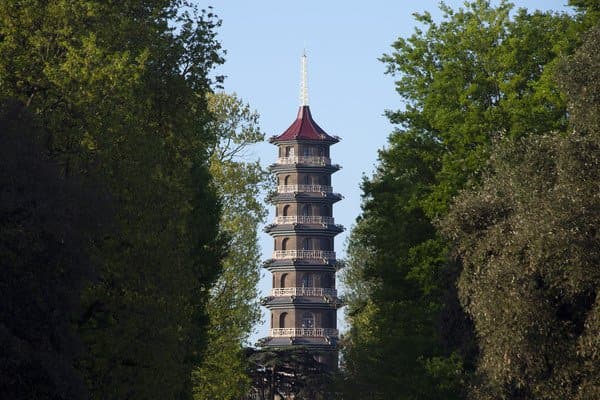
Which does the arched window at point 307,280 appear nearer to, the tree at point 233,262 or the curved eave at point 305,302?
the curved eave at point 305,302

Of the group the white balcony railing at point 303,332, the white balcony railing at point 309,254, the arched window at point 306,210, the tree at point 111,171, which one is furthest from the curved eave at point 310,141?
the tree at point 111,171

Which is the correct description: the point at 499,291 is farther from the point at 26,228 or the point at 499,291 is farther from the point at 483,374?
the point at 26,228

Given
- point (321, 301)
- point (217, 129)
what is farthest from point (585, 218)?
point (321, 301)

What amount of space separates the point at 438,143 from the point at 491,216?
1221 centimetres

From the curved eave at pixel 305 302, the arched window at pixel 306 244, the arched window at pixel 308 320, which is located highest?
the arched window at pixel 306 244

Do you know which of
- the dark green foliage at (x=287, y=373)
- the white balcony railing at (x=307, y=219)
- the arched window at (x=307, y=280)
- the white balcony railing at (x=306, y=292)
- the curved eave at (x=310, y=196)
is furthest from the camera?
the curved eave at (x=310, y=196)

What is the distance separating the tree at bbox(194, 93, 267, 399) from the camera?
61125 millimetres

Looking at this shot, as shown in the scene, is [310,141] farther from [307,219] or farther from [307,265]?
[307,265]

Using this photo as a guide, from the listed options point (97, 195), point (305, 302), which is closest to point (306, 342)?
point (305, 302)

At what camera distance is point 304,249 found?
130250 mm

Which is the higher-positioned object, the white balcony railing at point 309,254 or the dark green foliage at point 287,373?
the white balcony railing at point 309,254

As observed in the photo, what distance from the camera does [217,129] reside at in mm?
62938

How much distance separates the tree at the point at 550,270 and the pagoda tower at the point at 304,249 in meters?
89.8

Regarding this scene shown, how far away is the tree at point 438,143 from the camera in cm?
4581
